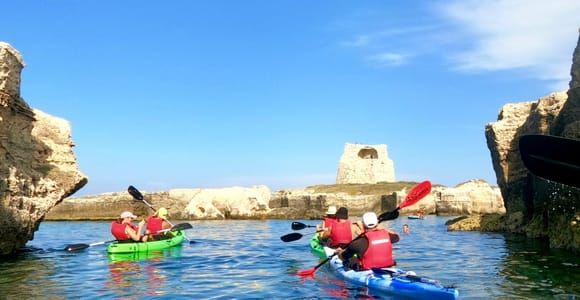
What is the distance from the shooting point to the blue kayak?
28.8 feet

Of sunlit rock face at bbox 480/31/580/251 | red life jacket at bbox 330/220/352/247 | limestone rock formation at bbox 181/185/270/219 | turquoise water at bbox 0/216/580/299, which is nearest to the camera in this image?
turquoise water at bbox 0/216/580/299

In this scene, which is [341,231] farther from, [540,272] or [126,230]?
[126,230]

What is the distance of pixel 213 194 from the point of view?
4484 centimetres

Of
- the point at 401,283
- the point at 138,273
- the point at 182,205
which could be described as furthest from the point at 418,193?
the point at 182,205

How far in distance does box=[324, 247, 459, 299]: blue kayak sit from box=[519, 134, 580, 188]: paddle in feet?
14.3

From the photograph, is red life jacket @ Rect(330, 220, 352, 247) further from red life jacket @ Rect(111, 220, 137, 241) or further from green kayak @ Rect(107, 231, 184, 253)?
red life jacket @ Rect(111, 220, 137, 241)

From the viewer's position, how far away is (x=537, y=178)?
1884cm

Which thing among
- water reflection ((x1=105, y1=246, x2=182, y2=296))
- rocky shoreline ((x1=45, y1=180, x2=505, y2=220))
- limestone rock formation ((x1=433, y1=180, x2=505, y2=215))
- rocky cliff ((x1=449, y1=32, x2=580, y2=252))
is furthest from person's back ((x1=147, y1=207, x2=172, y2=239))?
limestone rock formation ((x1=433, y1=180, x2=505, y2=215))

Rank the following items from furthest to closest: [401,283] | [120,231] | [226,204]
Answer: [226,204] < [120,231] < [401,283]

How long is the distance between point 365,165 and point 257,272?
5881 centimetres

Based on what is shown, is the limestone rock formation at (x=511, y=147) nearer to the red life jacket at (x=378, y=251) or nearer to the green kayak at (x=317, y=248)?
the green kayak at (x=317, y=248)

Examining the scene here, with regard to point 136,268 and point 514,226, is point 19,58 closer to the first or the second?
point 136,268

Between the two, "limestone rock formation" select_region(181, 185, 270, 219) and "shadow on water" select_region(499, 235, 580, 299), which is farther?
"limestone rock formation" select_region(181, 185, 270, 219)

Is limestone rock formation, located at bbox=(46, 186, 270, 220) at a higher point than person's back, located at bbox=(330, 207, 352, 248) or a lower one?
higher
